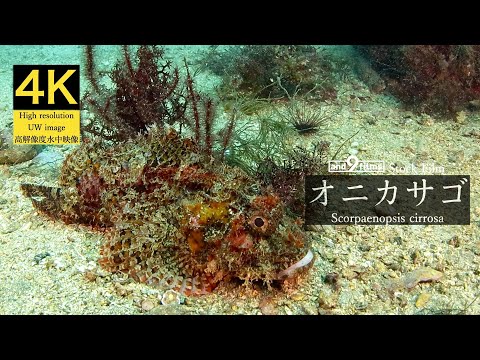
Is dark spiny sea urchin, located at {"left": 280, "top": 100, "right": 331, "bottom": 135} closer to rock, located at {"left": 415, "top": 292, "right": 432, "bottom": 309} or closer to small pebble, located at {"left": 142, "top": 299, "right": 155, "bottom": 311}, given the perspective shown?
rock, located at {"left": 415, "top": 292, "right": 432, "bottom": 309}

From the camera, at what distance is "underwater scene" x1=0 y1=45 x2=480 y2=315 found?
373 cm

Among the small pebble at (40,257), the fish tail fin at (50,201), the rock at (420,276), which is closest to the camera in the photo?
the rock at (420,276)

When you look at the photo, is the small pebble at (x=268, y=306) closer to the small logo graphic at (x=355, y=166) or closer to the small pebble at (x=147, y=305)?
the small pebble at (x=147, y=305)

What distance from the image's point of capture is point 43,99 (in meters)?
4.77

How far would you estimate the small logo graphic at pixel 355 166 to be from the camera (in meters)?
5.32

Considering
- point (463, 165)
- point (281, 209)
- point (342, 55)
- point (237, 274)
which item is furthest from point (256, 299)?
point (342, 55)

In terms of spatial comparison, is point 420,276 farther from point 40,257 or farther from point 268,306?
point 40,257

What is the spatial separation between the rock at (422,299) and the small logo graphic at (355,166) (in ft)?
5.92

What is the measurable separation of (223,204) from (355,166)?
2.19 meters

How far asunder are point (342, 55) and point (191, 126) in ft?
15.8

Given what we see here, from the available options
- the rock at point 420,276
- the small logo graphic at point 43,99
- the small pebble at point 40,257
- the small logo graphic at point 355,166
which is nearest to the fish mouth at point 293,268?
the rock at point 420,276

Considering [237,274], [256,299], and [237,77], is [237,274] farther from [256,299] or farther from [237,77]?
[237,77]

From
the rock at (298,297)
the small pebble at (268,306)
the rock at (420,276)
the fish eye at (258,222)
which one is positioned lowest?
the small pebble at (268,306)

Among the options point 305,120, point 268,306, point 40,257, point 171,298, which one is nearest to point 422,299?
point 268,306
